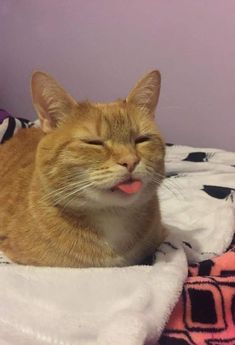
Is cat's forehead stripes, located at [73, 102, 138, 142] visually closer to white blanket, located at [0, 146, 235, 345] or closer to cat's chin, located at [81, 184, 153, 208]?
cat's chin, located at [81, 184, 153, 208]

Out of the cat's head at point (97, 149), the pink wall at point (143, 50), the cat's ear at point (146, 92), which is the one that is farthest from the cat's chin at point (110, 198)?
the pink wall at point (143, 50)

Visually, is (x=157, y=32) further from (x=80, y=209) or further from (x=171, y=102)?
(x=80, y=209)

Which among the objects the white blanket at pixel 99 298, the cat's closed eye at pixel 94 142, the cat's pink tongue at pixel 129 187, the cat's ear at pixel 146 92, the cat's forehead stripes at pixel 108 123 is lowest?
the white blanket at pixel 99 298

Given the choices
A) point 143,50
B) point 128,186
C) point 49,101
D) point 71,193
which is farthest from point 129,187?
point 143,50

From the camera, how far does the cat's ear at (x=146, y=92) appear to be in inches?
42.5

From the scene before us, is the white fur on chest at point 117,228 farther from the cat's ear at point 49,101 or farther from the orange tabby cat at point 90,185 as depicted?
the cat's ear at point 49,101

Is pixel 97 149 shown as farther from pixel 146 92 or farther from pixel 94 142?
pixel 146 92

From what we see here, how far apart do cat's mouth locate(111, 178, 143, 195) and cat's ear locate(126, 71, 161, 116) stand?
0.24 m

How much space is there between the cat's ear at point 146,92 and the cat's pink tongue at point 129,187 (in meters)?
0.24

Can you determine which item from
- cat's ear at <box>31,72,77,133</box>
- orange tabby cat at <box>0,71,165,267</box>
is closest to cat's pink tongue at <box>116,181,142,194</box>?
orange tabby cat at <box>0,71,165,267</box>

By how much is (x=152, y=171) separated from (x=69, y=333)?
34cm

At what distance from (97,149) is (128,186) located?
0.10 metres

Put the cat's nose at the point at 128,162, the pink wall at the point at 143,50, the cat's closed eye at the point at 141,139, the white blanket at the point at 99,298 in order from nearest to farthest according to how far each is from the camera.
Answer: the white blanket at the point at 99,298, the cat's nose at the point at 128,162, the cat's closed eye at the point at 141,139, the pink wall at the point at 143,50

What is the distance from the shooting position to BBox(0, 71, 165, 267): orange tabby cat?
36.5 inches
